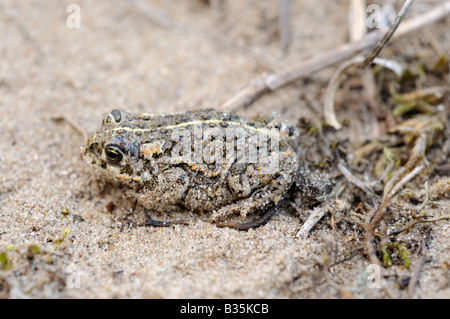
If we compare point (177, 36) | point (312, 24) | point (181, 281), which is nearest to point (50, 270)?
point (181, 281)

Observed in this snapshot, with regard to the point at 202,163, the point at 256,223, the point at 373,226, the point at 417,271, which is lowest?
the point at 417,271

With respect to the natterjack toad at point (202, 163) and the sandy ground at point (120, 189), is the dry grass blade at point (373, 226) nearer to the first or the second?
the sandy ground at point (120, 189)

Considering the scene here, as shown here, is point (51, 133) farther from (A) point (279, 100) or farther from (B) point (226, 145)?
(A) point (279, 100)

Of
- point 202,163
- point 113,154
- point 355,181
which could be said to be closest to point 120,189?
point 113,154

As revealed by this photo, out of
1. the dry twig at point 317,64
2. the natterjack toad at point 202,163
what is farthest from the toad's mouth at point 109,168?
the dry twig at point 317,64

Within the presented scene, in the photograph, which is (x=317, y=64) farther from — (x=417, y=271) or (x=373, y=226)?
(x=417, y=271)
